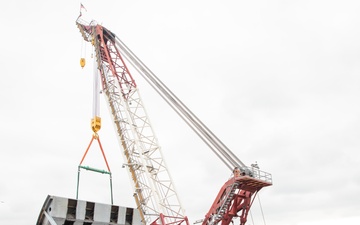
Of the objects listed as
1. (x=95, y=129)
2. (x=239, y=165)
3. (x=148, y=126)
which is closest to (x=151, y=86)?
(x=148, y=126)

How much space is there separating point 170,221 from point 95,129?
1361 cm

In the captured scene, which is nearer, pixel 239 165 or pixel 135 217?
pixel 135 217

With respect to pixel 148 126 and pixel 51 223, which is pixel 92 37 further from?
pixel 51 223

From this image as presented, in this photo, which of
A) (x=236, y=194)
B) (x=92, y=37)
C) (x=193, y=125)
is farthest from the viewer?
(x=92, y=37)

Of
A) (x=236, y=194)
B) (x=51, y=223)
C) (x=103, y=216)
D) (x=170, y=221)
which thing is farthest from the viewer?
(x=170, y=221)

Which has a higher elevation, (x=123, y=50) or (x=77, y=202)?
(x=123, y=50)

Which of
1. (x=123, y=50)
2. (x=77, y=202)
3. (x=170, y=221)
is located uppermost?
(x=123, y=50)

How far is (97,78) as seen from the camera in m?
53.2

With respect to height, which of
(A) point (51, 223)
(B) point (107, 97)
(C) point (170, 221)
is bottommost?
(A) point (51, 223)

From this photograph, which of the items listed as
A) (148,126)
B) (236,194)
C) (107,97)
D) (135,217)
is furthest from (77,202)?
(107,97)

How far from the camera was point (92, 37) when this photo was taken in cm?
5497

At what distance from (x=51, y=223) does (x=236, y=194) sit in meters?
26.6

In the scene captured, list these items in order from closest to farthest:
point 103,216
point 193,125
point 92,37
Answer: point 103,216, point 193,125, point 92,37

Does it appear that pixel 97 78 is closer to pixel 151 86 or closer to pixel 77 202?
pixel 151 86
